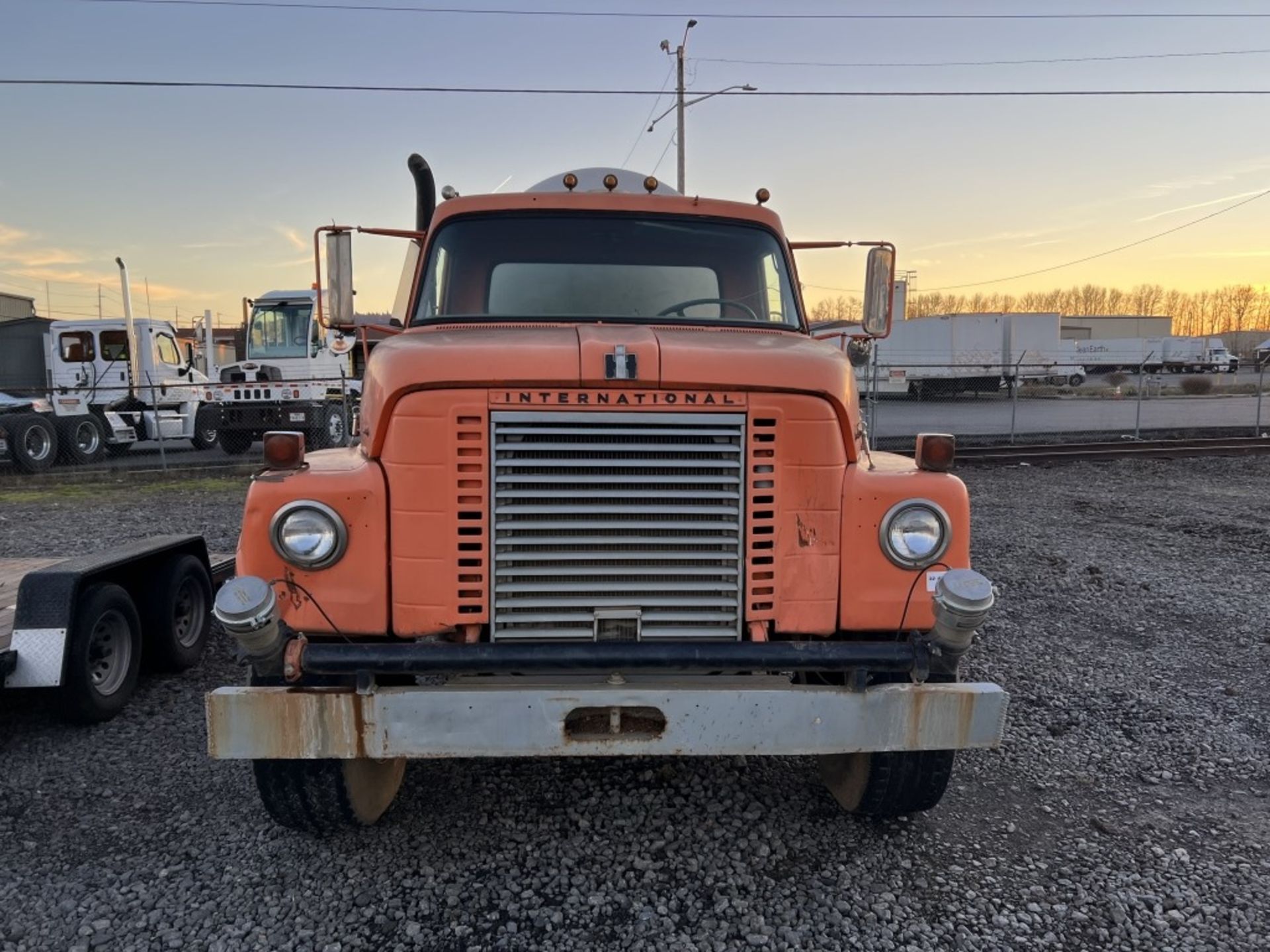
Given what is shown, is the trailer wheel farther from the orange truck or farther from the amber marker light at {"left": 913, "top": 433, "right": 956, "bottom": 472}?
the amber marker light at {"left": 913, "top": 433, "right": 956, "bottom": 472}

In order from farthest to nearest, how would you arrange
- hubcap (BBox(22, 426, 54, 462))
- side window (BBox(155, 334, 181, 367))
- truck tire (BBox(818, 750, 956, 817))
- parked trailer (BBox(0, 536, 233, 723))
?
side window (BBox(155, 334, 181, 367)) → hubcap (BBox(22, 426, 54, 462)) → parked trailer (BBox(0, 536, 233, 723)) → truck tire (BBox(818, 750, 956, 817))

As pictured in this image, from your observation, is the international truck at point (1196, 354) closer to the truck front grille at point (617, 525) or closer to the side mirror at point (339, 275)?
the side mirror at point (339, 275)

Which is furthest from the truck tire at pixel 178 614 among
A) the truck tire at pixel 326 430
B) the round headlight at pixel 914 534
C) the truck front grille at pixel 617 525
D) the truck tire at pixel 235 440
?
the truck tire at pixel 235 440

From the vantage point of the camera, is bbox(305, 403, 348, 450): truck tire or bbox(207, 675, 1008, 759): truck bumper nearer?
bbox(207, 675, 1008, 759): truck bumper

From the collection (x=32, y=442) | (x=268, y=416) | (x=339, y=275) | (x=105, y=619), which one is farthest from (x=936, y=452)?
(x=32, y=442)

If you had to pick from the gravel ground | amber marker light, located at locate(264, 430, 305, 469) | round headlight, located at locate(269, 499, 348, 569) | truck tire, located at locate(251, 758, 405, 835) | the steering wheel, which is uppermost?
the steering wheel

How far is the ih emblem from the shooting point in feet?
9.62

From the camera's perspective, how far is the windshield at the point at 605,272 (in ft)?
13.5

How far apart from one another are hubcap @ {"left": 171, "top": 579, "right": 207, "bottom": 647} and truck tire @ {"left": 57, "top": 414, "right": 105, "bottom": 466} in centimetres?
1492

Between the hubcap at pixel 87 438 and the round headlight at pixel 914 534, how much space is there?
19.3 metres

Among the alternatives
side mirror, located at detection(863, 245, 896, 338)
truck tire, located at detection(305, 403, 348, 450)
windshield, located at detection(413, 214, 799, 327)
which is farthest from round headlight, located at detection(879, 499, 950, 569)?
truck tire, located at detection(305, 403, 348, 450)

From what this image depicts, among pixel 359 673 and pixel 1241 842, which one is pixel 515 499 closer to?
pixel 359 673

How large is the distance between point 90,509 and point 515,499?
1137 centimetres

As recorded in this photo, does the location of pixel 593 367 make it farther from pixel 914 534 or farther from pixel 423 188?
pixel 423 188
